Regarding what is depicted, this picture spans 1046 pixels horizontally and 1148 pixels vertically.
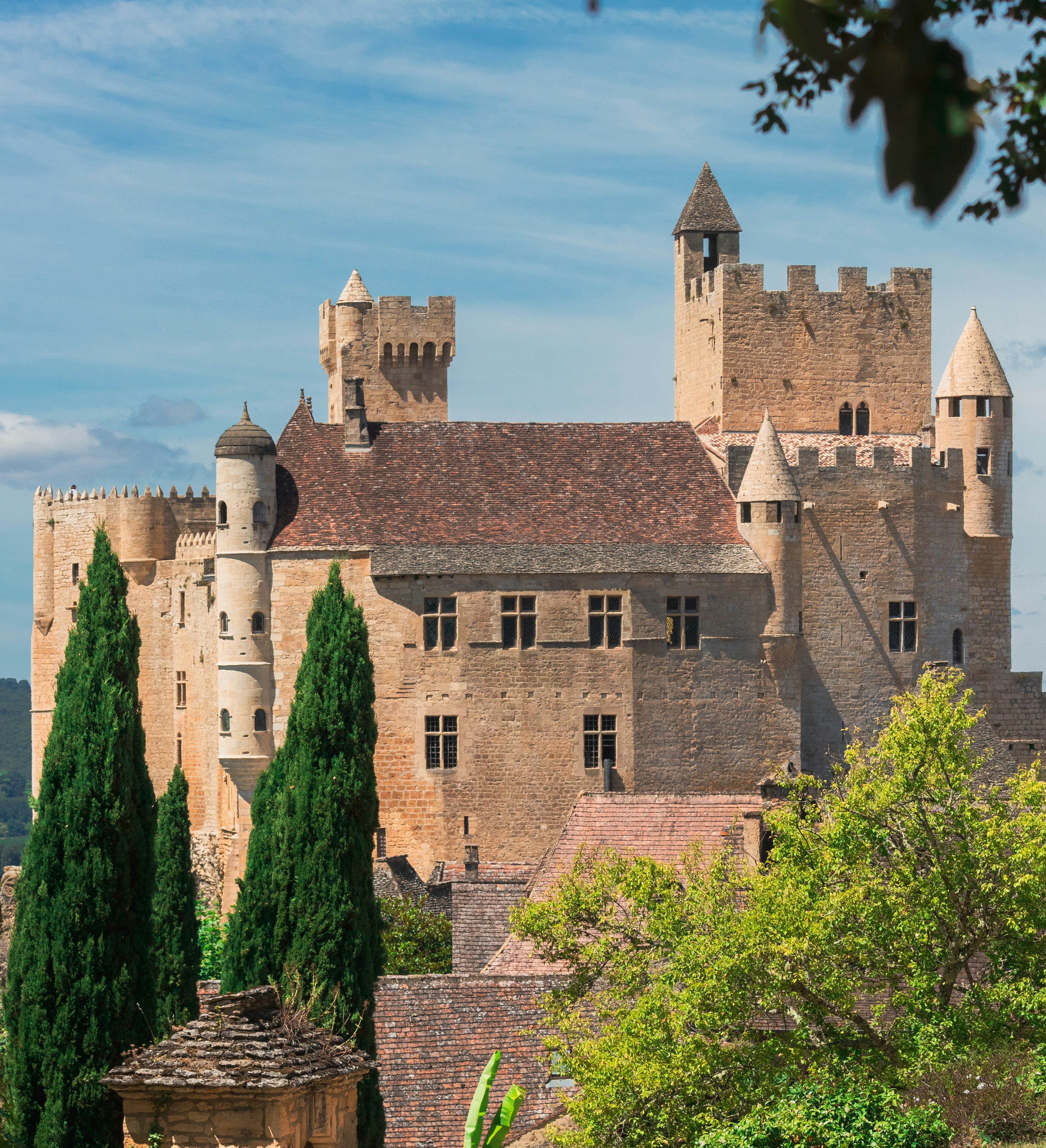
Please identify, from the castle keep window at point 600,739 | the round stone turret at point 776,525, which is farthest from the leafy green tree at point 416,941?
the round stone turret at point 776,525

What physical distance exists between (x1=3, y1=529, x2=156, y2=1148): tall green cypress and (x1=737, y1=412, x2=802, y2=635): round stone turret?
2547 cm

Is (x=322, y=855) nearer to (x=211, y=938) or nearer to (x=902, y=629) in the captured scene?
(x=211, y=938)

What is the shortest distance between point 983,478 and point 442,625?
15.6 metres

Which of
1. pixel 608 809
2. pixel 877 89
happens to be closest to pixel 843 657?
pixel 608 809

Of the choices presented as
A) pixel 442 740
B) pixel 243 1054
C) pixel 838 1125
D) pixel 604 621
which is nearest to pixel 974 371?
pixel 604 621

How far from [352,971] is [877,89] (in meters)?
20.6

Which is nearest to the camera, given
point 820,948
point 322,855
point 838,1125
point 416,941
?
point 838,1125

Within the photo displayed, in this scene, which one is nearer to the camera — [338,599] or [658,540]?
[338,599]

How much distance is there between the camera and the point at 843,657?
148 feet

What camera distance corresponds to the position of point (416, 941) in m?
38.1

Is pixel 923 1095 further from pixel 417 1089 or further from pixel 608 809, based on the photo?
pixel 608 809

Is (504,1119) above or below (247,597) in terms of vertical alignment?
below

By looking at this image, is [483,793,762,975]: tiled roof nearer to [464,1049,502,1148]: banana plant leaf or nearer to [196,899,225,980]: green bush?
[196,899,225,980]: green bush

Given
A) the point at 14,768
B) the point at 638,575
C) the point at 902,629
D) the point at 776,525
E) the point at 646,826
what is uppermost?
the point at 776,525
